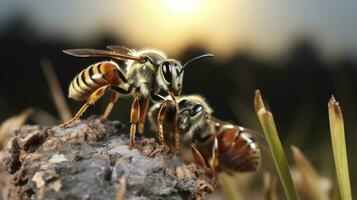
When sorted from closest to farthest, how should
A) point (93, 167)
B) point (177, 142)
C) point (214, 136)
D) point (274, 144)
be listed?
point (93, 167) < point (274, 144) < point (177, 142) < point (214, 136)

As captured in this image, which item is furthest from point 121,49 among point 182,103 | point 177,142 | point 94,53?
point 177,142

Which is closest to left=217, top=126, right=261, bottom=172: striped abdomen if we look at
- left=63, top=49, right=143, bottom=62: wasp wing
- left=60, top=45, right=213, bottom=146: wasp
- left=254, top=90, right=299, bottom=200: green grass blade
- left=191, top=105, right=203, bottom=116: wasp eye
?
left=191, top=105, right=203, bottom=116: wasp eye

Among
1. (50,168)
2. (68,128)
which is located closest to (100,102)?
(68,128)

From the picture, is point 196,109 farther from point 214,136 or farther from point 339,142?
point 339,142

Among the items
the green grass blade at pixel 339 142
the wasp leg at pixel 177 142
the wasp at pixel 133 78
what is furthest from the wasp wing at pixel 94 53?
the green grass blade at pixel 339 142

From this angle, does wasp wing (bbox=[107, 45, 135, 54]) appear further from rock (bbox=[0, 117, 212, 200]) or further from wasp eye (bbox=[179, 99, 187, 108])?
rock (bbox=[0, 117, 212, 200])

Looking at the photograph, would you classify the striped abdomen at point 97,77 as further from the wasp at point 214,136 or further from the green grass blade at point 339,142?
the green grass blade at point 339,142

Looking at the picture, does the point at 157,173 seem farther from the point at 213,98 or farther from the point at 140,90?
the point at 213,98
